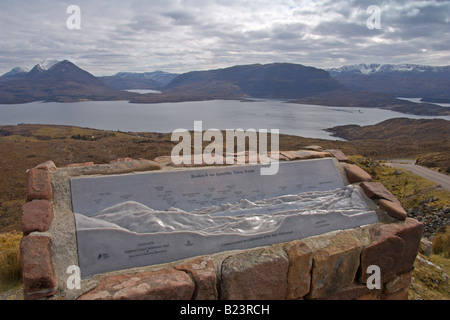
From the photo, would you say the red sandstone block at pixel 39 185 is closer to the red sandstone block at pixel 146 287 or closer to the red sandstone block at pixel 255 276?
the red sandstone block at pixel 146 287

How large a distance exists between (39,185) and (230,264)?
253cm

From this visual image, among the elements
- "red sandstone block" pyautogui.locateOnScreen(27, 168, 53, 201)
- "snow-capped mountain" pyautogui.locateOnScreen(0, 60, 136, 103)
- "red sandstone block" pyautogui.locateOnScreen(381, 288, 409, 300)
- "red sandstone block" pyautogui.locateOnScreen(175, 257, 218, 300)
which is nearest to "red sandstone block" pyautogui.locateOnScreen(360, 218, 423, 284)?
"red sandstone block" pyautogui.locateOnScreen(381, 288, 409, 300)

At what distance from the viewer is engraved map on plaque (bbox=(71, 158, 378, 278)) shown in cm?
319

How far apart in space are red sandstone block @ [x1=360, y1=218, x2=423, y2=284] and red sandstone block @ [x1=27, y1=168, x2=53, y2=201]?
4029 mm

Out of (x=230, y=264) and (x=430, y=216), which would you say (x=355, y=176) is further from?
(x=430, y=216)

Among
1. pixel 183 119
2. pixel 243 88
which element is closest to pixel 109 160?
pixel 183 119

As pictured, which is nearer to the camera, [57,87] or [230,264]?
[230,264]

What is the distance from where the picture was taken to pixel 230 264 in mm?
3164

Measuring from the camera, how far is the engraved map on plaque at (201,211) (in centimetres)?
319

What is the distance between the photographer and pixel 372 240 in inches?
152

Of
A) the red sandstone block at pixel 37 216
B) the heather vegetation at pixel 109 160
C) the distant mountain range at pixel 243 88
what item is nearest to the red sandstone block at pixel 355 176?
the heather vegetation at pixel 109 160

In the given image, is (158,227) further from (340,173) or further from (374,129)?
(374,129)

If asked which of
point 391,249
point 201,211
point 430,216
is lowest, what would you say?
point 430,216
